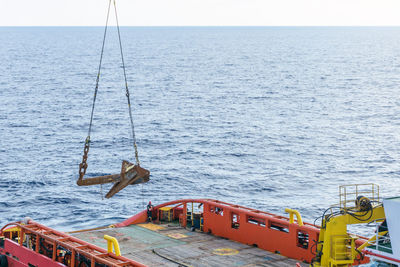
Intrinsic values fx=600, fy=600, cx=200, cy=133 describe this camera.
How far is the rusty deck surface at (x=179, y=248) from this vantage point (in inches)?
1040

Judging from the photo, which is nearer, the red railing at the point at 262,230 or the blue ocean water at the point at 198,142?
the red railing at the point at 262,230

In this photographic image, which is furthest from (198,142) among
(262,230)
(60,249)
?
(60,249)

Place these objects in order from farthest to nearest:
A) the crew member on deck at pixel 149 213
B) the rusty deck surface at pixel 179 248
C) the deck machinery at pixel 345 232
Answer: the crew member on deck at pixel 149 213 < the rusty deck surface at pixel 179 248 < the deck machinery at pixel 345 232

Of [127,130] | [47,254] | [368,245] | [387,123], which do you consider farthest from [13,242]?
[387,123]

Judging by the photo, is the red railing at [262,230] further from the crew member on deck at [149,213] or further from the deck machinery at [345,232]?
the deck machinery at [345,232]

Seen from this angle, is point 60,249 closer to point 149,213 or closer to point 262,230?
point 149,213

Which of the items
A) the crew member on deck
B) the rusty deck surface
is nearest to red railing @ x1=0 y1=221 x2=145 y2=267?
the rusty deck surface

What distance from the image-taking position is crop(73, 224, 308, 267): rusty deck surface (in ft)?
86.6

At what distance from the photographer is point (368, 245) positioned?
21.2 metres

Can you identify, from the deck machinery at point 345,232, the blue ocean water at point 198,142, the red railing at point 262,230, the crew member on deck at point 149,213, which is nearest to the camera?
the deck machinery at point 345,232

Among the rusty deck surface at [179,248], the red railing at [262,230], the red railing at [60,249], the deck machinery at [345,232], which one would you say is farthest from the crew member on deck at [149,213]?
the deck machinery at [345,232]

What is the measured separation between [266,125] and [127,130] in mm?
20254

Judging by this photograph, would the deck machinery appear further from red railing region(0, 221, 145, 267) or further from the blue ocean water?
the blue ocean water

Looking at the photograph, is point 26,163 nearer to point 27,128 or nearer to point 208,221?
point 27,128
